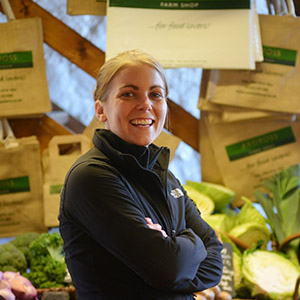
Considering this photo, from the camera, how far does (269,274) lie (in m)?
2.62

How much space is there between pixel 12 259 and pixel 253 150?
4.78 feet

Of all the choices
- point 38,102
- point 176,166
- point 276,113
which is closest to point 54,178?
point 38,102

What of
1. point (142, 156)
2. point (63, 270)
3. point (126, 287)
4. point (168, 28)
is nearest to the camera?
point (126, 287)

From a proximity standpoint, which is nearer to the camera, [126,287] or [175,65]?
[126,287]

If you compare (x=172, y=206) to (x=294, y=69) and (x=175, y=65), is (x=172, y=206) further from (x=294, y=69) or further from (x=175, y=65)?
(x=294, y=69)

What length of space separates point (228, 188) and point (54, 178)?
0.98 meters

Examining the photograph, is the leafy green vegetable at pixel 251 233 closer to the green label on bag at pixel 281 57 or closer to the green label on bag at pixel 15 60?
the green label on bag at pixel 281 57

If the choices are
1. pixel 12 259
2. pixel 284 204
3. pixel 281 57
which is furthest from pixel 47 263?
pixel 281 57

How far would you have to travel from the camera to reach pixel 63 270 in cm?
236

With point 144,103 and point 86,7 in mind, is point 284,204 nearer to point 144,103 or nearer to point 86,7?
point 86,7

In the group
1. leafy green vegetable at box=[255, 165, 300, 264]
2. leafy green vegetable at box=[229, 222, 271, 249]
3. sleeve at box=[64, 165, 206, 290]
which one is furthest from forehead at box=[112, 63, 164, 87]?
leafy green vegetable at box=[255, 165, 300, 264]

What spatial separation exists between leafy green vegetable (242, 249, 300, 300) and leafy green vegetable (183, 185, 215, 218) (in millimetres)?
293

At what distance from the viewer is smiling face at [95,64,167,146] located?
1410 millimetres

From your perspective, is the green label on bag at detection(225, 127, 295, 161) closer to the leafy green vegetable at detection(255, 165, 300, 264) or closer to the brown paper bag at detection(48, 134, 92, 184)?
the leafy green vegetable at detection(255, 165, 300, 264)
